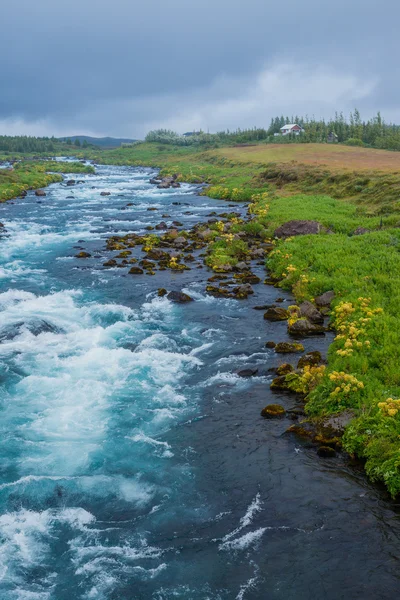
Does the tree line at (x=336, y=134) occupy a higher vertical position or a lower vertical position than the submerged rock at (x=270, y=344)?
higher

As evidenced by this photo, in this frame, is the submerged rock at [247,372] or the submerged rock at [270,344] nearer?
the submerged rock at [247,372]

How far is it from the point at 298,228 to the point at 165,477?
2538 centimetres

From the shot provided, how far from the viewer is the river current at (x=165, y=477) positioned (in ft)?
29.8

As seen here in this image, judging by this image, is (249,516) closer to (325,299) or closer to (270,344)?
(270,344)

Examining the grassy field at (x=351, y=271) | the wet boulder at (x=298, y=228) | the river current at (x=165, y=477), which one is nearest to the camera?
the river current at (x=165, y=477)

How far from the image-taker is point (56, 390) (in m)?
15.6

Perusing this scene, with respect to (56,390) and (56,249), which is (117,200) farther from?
(56,390)

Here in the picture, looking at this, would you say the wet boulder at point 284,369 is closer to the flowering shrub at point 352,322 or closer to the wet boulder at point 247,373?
the wet boulder at point 247,373

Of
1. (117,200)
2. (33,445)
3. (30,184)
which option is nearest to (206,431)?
(33,445)

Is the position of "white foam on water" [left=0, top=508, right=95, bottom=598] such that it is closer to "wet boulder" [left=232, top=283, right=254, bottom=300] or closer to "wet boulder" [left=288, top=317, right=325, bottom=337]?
"wet boulder" [left=288, top=317, right=325, bottom=337]

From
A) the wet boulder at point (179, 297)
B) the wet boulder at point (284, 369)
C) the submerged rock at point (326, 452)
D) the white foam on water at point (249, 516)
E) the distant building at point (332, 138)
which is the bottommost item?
the white foam on water at point (249, 516)

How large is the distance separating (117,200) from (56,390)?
158ft

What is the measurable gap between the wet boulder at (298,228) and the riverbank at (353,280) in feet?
2.71

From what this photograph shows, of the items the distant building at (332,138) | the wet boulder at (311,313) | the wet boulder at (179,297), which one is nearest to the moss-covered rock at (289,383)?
the wet boulder at (311,313)
